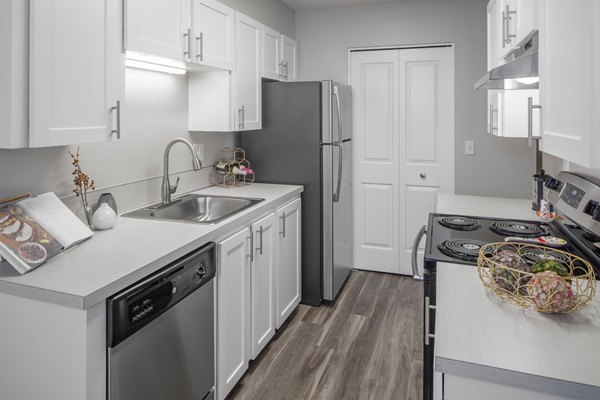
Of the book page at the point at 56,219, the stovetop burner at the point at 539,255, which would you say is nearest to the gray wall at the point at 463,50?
the stovetop burner at the point at 539,255

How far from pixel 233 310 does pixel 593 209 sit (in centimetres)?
157

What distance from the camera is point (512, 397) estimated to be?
903 millimetres

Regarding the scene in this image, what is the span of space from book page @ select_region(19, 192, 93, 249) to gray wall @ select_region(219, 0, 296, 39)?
1.89 meters

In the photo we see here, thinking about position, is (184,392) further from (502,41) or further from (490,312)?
(502,41)

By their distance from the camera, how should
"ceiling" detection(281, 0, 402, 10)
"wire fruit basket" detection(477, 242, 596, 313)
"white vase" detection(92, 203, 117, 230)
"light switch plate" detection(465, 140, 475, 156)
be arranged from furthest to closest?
"ceiling" detection(281, 0, 402, 10) < "light switch plate" detection(465, 140, 475, 156) < "white vase" detection(92, 203, 117, 230) < "wire fruit basket" detection(477, 242, 596, 313)

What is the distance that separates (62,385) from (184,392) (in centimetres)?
51

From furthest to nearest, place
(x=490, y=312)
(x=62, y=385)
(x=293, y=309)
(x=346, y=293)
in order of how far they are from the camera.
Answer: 1. (x=346, y=293)
2. (x=293, y=309)
3. (x=62, y=385)
4. (x=490, y=312)

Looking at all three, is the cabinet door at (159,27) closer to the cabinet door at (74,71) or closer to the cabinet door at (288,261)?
the cabinet door at (74,71)

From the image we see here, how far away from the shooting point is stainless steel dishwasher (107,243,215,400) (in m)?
1.34

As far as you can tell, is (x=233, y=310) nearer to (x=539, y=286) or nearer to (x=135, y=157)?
(x=135, y=157)

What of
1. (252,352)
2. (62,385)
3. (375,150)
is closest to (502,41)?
(375,150)

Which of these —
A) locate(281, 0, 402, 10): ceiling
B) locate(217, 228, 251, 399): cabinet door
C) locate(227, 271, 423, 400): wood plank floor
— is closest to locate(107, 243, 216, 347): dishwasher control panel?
locate(217, 228, 251, 399): cabinet door

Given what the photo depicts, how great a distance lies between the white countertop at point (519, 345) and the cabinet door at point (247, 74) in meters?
1.97

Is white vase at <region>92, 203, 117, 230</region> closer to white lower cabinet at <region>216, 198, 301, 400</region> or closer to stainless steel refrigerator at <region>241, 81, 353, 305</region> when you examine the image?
white lower cabinet at <region>216, 198, 301, 400</region>
